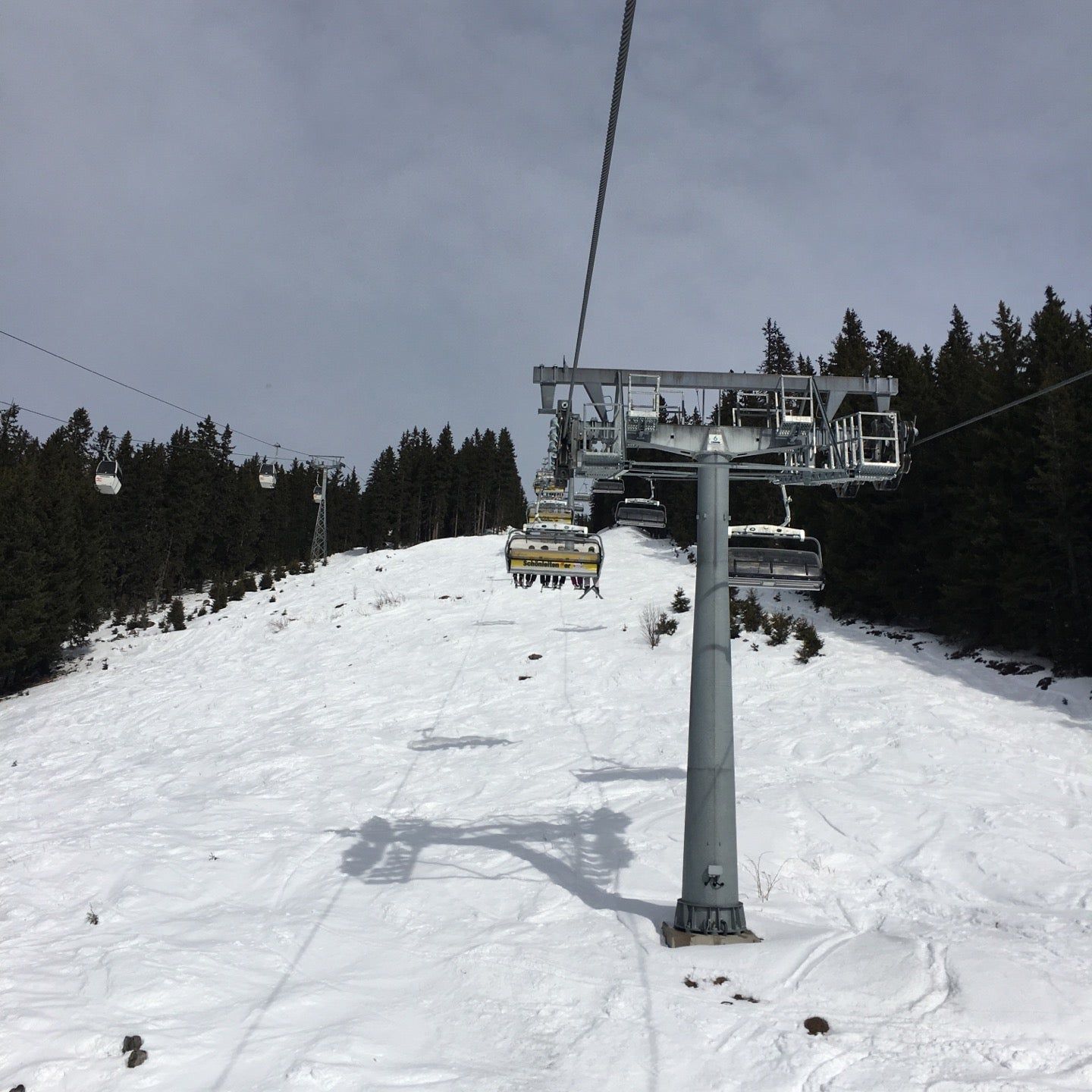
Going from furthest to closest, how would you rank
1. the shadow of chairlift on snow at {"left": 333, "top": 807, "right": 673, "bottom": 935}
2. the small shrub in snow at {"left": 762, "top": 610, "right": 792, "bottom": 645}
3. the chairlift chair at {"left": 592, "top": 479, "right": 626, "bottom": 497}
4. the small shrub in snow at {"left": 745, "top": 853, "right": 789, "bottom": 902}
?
A: 1. the small shrub in snow at {"left": 762, "top": 610, "right": 792, "bottom": 645}
2. the chairlift chair at {"left": 592, "top": 479, "right": 626, "bottom": 497}
3. the shadow of chairlift on snow at {"left": 333, "top": 807, "right": 673, "bottom": 935}
4. the small shrub in snow at {"left": 745, "top": 853, "right": 789, "bottom": 902}

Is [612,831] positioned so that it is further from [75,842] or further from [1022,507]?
[1022,507]

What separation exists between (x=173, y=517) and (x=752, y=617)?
166 ft

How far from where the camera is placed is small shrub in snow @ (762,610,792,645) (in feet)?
72.1

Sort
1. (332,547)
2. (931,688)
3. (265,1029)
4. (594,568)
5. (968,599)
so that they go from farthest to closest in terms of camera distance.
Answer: (332,547), (968,599), (931,688), (594,568), (265,1029)

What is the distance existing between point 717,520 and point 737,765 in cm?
690

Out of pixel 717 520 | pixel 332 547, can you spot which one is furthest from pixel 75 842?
pixel 332 547

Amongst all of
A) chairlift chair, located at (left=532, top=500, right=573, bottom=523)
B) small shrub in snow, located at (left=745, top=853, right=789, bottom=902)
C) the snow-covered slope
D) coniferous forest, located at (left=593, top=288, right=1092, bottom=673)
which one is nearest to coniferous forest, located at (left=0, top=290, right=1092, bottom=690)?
coniferous forest, located at (left=593, top=288, right=1092, bottom=673)

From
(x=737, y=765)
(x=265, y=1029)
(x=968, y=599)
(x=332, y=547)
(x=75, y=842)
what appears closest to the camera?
(x=265, y=1029)

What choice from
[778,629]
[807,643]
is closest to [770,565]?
[807,643]

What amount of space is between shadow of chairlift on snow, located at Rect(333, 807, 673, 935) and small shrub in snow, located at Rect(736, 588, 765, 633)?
12.4m

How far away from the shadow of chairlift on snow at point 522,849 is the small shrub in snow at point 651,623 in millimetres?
10661

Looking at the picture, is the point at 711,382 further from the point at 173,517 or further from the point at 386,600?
the point at 173,517

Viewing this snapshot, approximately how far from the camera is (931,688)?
17875 millimetres

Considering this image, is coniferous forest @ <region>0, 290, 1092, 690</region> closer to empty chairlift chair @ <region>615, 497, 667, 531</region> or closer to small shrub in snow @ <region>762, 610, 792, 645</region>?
empty chairlift chair @ <region>615, 497, 667, 531</region>
